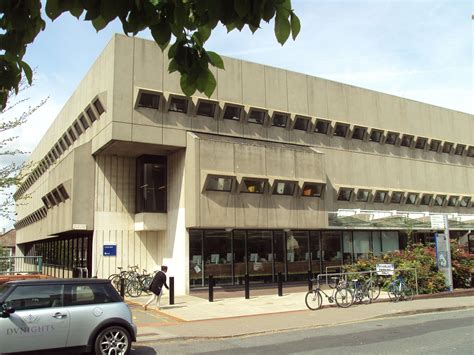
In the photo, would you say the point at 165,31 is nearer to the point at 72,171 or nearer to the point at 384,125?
the point at 72,171

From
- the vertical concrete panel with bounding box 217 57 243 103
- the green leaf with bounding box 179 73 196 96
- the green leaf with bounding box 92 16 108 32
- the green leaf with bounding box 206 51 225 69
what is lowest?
the green leaf with bounding box 179 73 196 96

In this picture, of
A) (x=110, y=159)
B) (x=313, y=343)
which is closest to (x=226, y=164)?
(x=110, y=159)

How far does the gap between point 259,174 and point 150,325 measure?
38.0 feet

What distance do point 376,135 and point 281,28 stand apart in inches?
1177

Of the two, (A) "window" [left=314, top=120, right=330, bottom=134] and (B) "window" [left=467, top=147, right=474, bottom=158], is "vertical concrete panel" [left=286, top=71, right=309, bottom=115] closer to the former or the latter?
(A) "window" [left=314, top=120, right=330, bottom=134]

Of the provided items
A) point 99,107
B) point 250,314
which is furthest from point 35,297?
point 99,107

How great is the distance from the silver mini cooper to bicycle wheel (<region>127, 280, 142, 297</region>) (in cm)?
1253

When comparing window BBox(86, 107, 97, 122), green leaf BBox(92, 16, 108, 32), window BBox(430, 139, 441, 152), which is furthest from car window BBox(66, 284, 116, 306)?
window BBox(430, 139, 441, 152)

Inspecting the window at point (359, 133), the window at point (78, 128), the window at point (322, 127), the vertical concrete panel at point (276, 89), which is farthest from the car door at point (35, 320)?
the window at point (359, 133)

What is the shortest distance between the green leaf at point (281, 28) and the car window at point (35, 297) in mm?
7772

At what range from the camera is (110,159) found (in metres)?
24.9

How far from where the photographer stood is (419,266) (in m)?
20.1

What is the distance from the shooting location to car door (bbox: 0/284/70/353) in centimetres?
840

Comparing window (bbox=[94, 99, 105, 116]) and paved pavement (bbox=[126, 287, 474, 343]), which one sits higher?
window (bbox=[94, 99, 105, 116])
